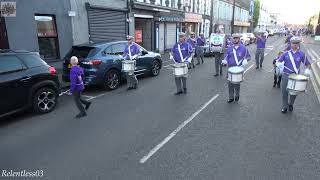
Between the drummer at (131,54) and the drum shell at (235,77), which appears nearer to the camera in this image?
the drum shell at (235,77)

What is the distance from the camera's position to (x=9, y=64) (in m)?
7.32

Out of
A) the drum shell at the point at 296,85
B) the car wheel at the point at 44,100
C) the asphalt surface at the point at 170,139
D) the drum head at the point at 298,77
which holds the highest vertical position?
the drum head at the point at 298,77

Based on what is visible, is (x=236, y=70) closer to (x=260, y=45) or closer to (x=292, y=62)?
(x=292, y=62)

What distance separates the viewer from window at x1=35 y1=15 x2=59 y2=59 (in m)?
14.6

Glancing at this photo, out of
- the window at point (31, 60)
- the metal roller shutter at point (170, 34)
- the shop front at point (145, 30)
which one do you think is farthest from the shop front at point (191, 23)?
the window at point (31, 60)

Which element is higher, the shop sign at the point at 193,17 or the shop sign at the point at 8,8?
the shop sign at the point at 193,17

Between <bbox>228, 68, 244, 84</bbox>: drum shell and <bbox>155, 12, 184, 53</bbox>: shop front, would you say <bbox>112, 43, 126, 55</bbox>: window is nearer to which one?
<bbox>228, 68, 244, 84</bbox>: drum shell

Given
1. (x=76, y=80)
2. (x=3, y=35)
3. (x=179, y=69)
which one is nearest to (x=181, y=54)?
(x=179, y=69)

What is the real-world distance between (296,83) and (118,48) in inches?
252

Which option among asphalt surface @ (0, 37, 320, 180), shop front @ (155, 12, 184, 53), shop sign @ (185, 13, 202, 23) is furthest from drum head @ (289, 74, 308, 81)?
shop sign @ (185, 13, 202, 23)

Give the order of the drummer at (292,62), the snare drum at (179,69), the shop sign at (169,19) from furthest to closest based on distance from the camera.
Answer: the shop sign at (169,19)
the snare drum at (179,69)
the drummer at (292,62)

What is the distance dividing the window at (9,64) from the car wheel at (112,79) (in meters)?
3.47

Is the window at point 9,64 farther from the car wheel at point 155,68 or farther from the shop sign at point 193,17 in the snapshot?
the shop sign at point 193,17

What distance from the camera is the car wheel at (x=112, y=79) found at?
1071 centimetres
